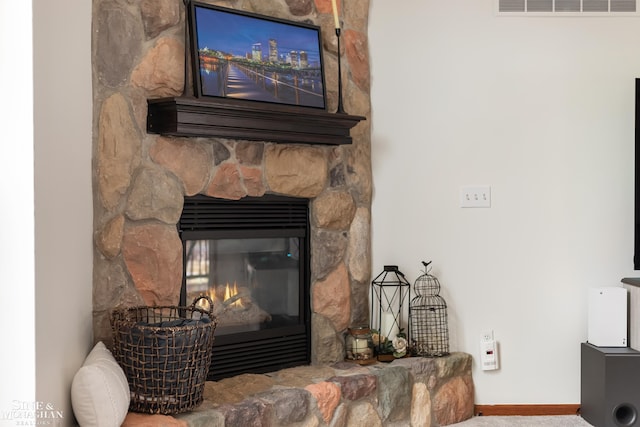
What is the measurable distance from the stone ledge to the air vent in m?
1.68

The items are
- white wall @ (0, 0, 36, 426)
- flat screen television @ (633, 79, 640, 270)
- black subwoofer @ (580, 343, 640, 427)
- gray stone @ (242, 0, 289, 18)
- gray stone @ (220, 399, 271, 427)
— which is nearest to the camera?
white wall @ (0, 0, 36, 426)

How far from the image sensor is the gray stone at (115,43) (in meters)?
2.71

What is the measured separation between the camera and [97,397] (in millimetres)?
2309

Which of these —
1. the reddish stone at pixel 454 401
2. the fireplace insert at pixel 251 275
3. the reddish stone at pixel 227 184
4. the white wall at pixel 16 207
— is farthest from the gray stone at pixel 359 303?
the white wall at pixel 16 207

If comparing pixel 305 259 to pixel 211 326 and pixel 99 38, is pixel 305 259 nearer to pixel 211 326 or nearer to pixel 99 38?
pixel 211 326

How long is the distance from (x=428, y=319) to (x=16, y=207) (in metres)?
2.09

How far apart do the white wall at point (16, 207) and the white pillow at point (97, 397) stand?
9.1 inches

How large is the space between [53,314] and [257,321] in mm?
1208

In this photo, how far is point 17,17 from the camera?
2.13 meters

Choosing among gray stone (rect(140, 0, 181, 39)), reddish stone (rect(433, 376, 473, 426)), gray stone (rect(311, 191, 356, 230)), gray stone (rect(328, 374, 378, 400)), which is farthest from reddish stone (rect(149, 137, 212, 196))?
reddish stone (rect(433, 376, 473, 426))

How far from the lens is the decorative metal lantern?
3557mm

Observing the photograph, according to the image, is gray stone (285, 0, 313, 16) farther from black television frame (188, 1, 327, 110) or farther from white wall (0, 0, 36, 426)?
white wall (0, 0, 36, 426)

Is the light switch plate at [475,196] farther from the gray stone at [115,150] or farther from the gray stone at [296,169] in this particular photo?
the gray stone at [115,150]

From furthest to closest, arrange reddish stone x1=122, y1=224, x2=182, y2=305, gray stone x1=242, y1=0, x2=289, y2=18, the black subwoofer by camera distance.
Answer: the black subwoofer → gray stone x1=242, y1=0, x2=289, y2=18 → reddish stone x1=122, y1=224, x2=182, y2=305
